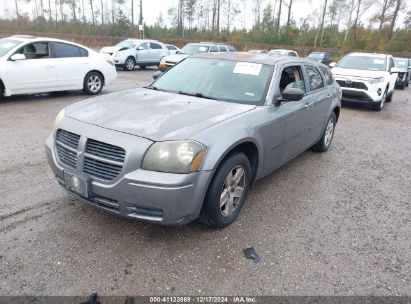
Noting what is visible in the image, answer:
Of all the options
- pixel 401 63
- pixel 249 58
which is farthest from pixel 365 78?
pixel 401 63

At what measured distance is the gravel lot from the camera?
8.75 feet

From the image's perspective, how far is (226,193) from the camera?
330 centimetres

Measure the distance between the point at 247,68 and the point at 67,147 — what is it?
7.38 feet

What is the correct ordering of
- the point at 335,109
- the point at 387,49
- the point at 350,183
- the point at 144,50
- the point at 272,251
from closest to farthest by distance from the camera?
the point at 272,251 → the point at 350,183 → the point at 335,109 → the point at 144,50 → the point at 387,49

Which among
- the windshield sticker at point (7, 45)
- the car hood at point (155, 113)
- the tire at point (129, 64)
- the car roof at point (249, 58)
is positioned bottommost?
the tire at point (129, 64)

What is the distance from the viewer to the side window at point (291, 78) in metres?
4.18

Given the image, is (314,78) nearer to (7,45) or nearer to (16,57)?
(16,57)

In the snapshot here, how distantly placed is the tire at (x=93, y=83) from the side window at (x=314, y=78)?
6866 mm

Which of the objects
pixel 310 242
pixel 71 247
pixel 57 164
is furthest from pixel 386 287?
pixel 57 164

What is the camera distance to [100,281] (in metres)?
2.62

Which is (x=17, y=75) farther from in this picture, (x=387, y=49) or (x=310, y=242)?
(x=387, y=49)

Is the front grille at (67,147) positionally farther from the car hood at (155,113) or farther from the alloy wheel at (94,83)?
the alloy wheel at (94,83)

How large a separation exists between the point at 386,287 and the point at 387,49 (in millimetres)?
38233

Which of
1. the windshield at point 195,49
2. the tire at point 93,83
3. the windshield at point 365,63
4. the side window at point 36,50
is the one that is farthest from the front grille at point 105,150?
the windshield at point 195,49
